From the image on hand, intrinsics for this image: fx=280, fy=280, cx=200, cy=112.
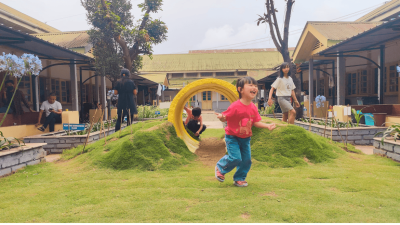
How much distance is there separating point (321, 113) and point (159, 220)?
40.7ft

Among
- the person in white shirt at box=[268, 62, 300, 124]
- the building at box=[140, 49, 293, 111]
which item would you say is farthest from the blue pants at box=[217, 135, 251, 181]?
the building at box=[140, 49, 293, 111]

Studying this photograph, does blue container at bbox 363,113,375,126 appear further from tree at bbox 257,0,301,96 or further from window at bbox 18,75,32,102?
window at bbox 18,75,32,102

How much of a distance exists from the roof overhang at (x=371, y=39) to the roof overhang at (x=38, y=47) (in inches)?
380

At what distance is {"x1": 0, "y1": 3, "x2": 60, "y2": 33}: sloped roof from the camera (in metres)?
12.2

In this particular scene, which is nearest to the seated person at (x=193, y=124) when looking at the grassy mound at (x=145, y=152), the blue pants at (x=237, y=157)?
the grassy mound at (x=145, y=152)

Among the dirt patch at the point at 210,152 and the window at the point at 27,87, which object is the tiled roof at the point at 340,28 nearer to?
the dirt patch at the point at 210,152

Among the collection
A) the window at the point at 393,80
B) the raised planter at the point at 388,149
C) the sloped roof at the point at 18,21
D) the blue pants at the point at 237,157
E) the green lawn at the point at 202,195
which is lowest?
the green lawn at the point at 202,195

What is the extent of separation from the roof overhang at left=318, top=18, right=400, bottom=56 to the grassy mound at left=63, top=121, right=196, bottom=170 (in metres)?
6.63

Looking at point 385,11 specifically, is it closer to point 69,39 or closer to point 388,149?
point 388,149

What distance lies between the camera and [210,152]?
6.61m

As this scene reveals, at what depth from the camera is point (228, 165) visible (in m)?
3.73

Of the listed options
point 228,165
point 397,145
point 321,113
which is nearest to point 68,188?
point 228,165

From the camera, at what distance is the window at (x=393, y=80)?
38.5 ft

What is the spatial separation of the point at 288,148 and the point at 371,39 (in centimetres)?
741
